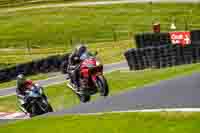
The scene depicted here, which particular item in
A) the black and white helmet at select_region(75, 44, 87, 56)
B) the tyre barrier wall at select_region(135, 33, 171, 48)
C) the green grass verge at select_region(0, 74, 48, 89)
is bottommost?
the green grass verge at select_region(0, 74, 48, 89)

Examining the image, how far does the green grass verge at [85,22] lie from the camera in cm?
5281

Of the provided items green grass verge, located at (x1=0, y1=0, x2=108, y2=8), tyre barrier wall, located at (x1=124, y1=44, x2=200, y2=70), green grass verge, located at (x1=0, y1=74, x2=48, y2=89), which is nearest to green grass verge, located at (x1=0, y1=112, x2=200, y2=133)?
tyre barrier wall, located at (x1=124, y1=44, x2=200, y2=70)

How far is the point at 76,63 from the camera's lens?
20.4 meters

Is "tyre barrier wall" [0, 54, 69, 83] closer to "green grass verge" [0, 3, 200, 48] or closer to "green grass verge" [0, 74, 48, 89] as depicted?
"green grass verge" [0, 74, 48, 89]

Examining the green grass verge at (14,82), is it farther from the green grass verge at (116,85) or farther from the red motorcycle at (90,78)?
the red motorcycle at (90,78)

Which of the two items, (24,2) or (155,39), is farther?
(24,2)

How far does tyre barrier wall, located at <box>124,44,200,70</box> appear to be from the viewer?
2661 cm

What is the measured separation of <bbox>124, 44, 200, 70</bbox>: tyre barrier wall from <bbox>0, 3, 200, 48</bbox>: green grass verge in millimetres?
20395

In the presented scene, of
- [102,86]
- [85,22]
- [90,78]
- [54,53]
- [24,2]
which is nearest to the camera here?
[102,86]

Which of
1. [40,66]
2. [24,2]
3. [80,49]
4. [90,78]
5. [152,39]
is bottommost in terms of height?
[40,66]

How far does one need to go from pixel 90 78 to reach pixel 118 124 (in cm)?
956

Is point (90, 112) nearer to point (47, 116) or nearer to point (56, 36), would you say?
point (47, 116)

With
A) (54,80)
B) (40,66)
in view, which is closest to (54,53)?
(40,66)

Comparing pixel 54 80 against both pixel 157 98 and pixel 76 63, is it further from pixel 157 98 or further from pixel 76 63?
pixel 157 98
